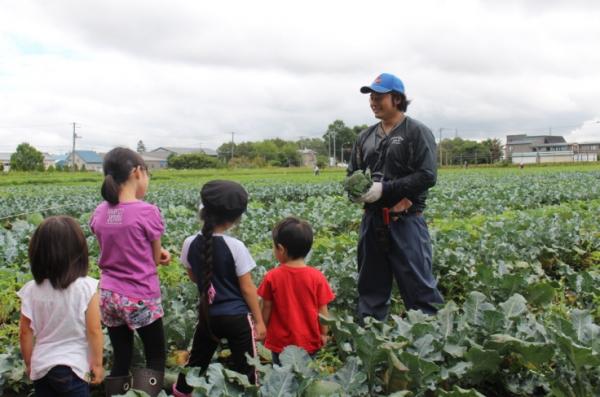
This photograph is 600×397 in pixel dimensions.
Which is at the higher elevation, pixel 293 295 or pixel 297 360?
pixel 293 295

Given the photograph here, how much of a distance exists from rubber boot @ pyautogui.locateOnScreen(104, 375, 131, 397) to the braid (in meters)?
0.62

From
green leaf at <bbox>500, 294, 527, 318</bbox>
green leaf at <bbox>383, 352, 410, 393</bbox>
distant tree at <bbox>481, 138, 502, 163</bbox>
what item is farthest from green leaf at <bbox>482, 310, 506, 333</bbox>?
distant tree at <bbox>481, 138, 502, 163</bbox>

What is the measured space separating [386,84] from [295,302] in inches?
63.8

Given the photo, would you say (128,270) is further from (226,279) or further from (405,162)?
(405,162)

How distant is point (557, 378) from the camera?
2592 millimetres

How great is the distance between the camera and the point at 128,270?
9.78 ft

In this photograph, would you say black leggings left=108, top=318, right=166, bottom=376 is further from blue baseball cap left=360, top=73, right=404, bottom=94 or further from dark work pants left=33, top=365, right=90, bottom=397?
blue baseball cap left=360, top=73, right=404, bottom=94

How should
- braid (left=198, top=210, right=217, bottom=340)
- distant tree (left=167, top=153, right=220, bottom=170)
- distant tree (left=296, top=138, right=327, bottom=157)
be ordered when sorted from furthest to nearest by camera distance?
distant tree (left=296, top=138, right=327, bottom=157)
distant tree (left=167, top=153, right=220, bottom=170)
braid (left=198, top=210, right=217, bottom=340)

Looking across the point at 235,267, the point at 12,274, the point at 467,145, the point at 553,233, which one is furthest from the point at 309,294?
the point at 467,145

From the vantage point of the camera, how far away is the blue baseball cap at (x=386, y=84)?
364 centimetres

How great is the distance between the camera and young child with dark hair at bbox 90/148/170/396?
2.96m

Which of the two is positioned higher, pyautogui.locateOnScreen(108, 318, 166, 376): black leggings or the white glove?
the white glove

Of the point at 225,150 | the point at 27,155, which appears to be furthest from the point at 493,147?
the point at 27,155

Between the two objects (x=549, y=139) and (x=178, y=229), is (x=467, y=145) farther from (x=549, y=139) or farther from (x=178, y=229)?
(x=178, y=229)
